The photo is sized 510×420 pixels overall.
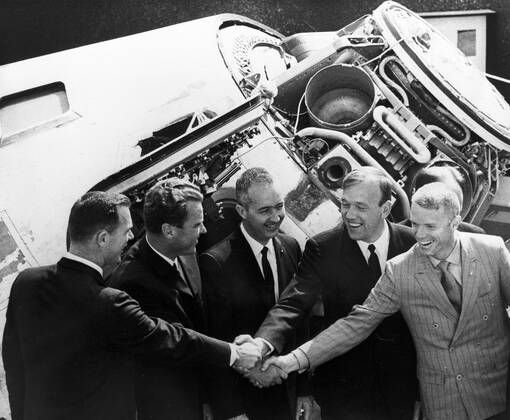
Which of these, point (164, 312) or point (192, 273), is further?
point (192, 273)

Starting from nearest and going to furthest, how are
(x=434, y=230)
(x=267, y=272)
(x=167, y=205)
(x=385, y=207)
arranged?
(x=434, y=230)
(x=167, y=205)
(x=385, y=207)
(x=267, y=272)

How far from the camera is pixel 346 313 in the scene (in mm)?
2191

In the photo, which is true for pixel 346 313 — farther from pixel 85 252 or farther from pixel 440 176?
pixel 85 252

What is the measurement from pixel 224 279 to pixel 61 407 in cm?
70

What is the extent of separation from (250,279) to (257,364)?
A: 314mm

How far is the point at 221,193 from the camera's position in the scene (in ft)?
7.43

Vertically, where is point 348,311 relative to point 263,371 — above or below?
above

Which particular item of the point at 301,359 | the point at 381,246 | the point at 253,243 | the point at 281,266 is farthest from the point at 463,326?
the point at 253,243

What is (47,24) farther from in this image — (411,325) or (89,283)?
(411,325)

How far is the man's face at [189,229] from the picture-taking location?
6.68ft

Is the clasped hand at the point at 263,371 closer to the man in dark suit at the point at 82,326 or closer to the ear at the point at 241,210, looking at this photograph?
the man in dark suit at the point at 82,326

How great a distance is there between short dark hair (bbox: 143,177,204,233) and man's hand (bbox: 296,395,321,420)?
0.83m

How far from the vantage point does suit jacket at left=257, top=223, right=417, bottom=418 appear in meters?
2.14

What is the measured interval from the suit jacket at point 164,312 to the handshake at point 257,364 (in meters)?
0.16
